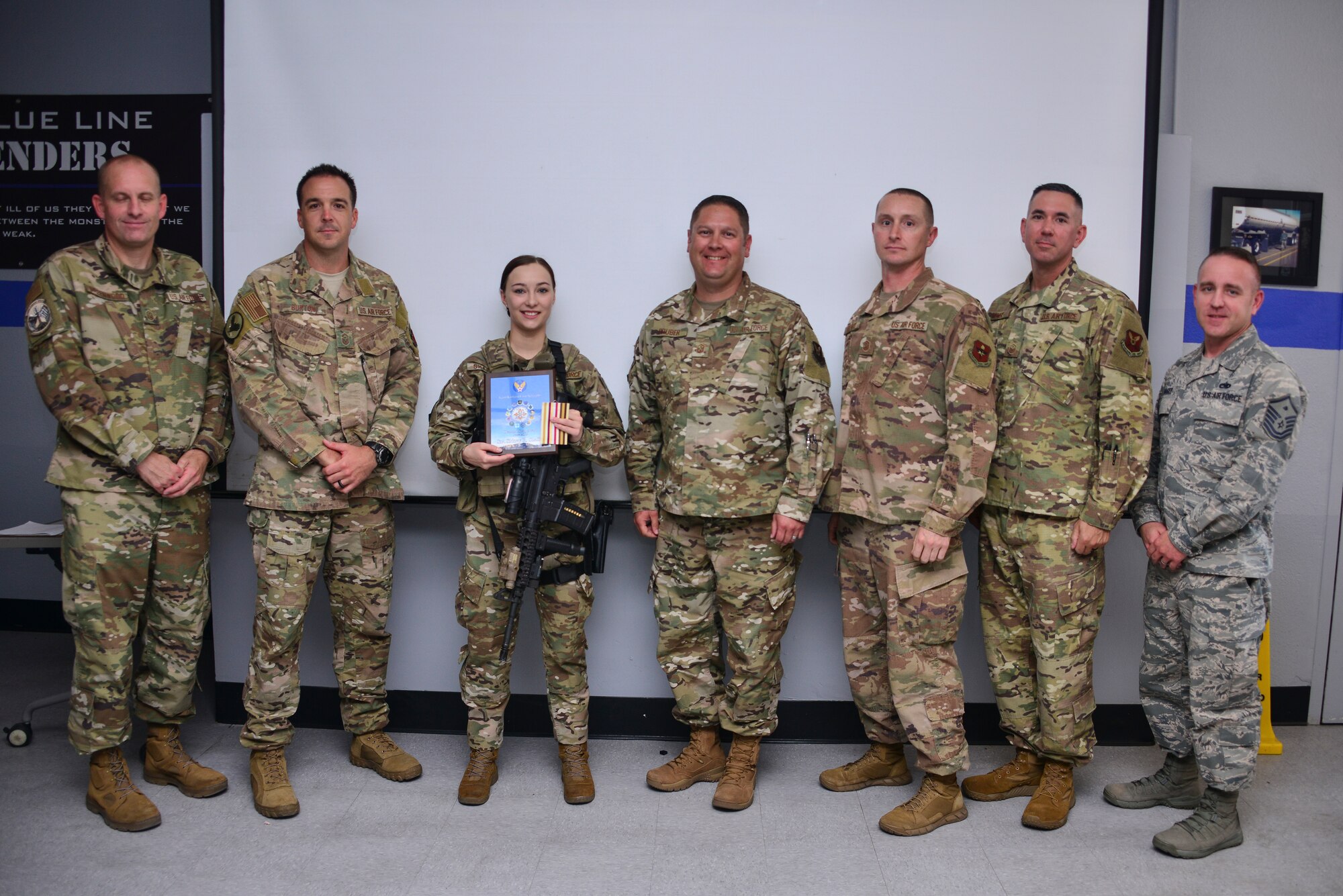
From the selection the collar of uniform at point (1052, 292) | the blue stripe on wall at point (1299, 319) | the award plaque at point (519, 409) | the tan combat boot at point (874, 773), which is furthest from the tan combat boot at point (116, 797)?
the blue stripe on wall at point (1299, 319)

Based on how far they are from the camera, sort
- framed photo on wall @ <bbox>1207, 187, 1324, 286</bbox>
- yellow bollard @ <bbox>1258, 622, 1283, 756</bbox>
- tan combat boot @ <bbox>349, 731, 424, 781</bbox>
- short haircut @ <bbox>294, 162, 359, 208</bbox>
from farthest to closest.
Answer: framed photo on wall @ <bbox>1207, 187, 1324, 286</bbox>, yellow bollard @ <bbox>1258, 622, 1283, 756</bbox>, tan combat boot @ <bbox>349, 731, 424, 781</bbox>, short haircut @ <bbox>294, 162, 359, 208</bbox>

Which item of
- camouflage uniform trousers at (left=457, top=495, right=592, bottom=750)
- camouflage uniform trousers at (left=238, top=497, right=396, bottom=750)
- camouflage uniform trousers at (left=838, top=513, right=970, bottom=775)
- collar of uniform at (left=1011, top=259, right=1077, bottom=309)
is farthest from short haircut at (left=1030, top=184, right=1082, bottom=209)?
camouflage uniform trousers at (left=238, top=497, right=396, bottom=750)

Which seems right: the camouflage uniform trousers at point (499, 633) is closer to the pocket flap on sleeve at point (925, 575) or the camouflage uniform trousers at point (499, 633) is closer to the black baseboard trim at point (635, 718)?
the black baseboard trim at point (635, 718)

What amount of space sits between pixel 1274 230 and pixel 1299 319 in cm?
35

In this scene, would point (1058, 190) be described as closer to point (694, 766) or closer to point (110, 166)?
point (694, 766)

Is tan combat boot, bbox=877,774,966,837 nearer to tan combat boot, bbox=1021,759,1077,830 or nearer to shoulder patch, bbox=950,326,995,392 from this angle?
tan combat boot, bbox=1021,759,1077,830

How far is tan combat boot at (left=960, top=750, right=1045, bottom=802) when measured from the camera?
270 centimetres

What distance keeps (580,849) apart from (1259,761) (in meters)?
2.33

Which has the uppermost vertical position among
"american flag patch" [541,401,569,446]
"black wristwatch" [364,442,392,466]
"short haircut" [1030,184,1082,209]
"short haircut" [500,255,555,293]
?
"short haircut" [1030,184,1082,209]

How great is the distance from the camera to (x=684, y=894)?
2.21 metres

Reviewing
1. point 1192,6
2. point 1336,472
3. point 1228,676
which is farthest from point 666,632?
point 1192,6

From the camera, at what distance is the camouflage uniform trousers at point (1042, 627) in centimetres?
252

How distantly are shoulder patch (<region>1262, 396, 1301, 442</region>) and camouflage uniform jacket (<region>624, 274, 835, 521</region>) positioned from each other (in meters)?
1.14

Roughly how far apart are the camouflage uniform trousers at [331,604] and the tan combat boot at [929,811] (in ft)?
5.37
